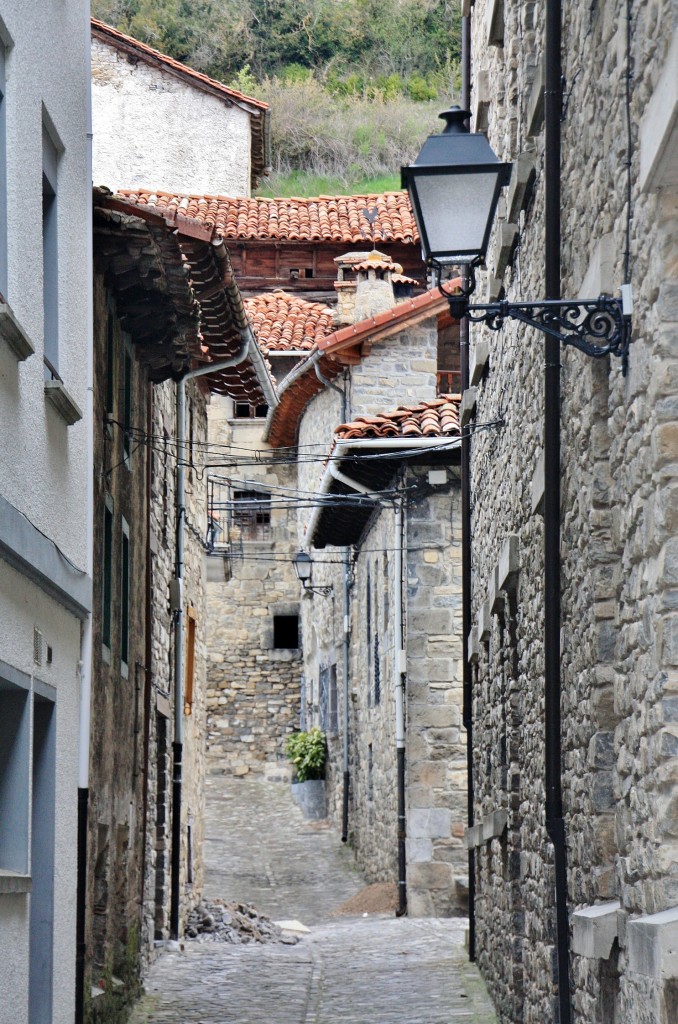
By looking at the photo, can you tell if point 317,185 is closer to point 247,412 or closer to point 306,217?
point 306,217

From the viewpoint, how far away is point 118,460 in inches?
449

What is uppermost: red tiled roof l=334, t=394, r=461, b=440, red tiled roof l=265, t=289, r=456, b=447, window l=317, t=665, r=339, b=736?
red tiled roof l=265, t=289, r=456, b=447

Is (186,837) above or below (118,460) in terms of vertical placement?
below

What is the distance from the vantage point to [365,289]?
25906 mm

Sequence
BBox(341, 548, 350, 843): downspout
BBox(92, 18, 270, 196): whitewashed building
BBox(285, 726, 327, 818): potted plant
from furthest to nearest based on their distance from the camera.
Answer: BBox(92, 18, 270, 196): whitewashed building
BBox(285, 726, 327, 818): potted plant
BBox(341, 548, 350, 843): downspout

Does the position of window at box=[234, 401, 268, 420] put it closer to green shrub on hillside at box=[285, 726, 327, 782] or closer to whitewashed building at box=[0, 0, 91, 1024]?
green shrub on hillside at box=[285, 726, 327, 782]

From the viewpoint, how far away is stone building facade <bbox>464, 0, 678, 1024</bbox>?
4973 mm

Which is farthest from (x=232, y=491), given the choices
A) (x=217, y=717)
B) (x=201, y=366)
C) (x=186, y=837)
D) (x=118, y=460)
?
(x=118, y=460)

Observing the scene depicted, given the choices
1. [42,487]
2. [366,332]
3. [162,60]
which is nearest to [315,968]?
[42,487]

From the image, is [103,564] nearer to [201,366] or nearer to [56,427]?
[56,427]

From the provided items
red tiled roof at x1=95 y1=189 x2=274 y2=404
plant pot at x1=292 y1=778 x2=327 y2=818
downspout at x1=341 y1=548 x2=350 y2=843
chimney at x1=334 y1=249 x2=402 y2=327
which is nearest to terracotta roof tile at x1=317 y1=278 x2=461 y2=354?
downspout at x1=341 y1=548 x2=350 y2=843

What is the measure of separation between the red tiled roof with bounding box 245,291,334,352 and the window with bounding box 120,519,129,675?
1607 cm

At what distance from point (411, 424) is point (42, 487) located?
9.27 m

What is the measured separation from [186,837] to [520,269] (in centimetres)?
980
